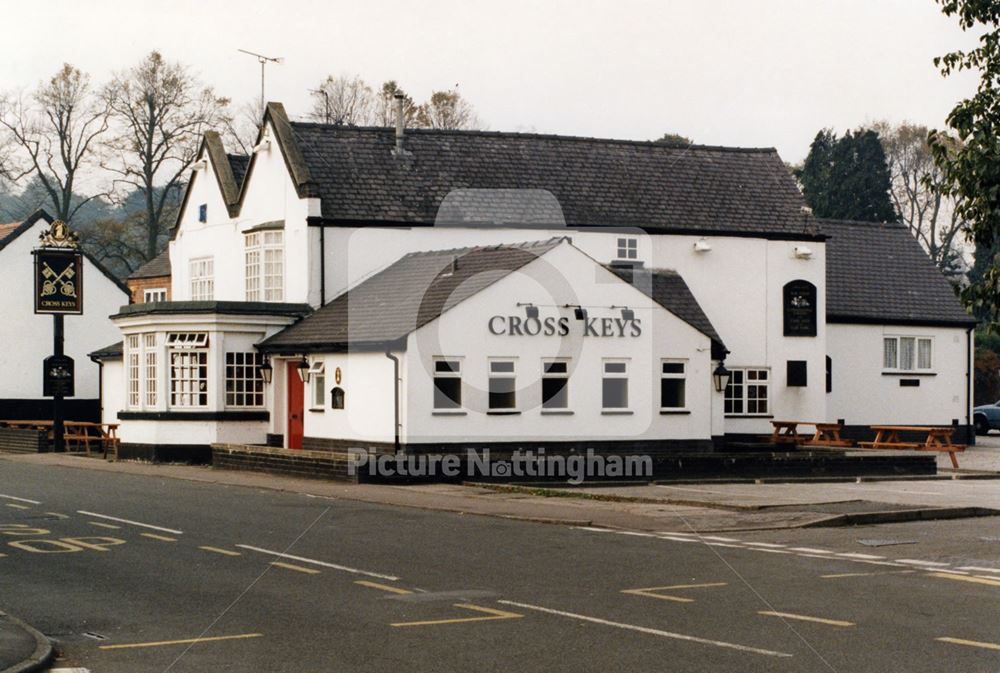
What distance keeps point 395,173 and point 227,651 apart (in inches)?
1154

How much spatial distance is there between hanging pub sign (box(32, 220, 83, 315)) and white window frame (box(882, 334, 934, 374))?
27331 mm

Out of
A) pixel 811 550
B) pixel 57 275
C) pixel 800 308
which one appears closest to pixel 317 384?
pixel 57 275

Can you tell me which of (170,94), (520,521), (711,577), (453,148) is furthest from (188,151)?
(711,577)

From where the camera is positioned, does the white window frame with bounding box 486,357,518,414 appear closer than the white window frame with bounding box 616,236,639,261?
Yes

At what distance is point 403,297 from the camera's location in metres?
33.4

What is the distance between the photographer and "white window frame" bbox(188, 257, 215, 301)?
43.3m

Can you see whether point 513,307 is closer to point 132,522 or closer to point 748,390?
point 748,390

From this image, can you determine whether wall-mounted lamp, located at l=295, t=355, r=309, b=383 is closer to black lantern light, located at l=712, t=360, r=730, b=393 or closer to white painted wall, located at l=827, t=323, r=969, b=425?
black lantern light, located at l=712, t=360, r=730, b=393

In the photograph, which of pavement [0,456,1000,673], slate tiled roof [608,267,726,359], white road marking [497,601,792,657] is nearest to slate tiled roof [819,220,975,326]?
slate tiled roof [608,267,726,359]

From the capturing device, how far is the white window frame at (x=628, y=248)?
4028 centimetres

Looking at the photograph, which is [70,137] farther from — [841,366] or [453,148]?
[841,366]

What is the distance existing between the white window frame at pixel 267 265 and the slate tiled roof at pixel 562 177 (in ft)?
7.89

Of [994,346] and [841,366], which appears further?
[994,346]

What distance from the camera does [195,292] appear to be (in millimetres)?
44156
